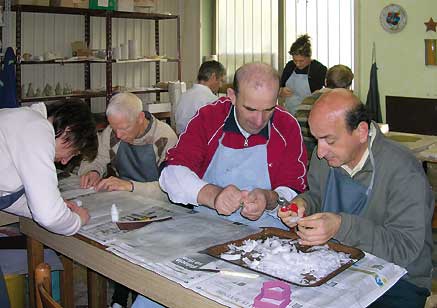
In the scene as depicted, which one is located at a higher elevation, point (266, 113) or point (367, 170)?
point (266, 113)

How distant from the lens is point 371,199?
223cm

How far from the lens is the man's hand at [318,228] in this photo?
2006 mm

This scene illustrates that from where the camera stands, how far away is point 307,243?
2.05 m

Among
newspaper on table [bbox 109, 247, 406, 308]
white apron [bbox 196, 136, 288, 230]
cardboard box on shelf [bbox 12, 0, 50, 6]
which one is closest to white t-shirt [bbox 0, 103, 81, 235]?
newspaper on table [bbox 109, 247, 406, 308]

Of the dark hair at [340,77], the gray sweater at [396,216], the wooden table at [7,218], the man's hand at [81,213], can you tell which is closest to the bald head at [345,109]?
the gray sweater at [396,216]

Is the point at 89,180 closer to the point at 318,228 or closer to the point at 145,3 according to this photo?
the point at 318,228

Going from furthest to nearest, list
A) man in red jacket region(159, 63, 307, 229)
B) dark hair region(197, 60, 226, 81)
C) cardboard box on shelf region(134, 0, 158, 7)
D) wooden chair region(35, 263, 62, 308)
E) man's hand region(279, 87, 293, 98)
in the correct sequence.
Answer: cardboard box on shelf region(134, 0, 158, 7)
man's hand region(279, 87, 293, 98)
dark hair region(197, 60, 226, 81)
man in red jacket region(159, 63, 307, 229)
wooden chair region(35, 263, 62, 308)

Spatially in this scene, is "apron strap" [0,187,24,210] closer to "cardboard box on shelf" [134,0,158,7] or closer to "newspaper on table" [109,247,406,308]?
"newspaper on table" [109,247,406,308]

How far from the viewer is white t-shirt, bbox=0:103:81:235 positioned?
7.27 ft

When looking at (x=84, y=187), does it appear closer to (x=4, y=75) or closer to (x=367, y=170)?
(x=367, y=170)

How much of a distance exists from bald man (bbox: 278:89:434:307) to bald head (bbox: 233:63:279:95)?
41 centimetres

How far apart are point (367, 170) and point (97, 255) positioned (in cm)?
113

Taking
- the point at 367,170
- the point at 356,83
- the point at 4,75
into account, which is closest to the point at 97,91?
the point at 4,75

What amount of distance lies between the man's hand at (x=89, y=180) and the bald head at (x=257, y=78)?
1125mm
